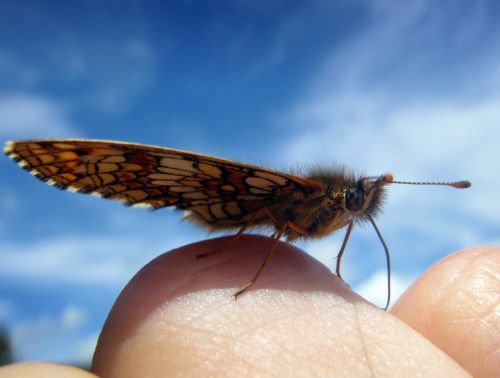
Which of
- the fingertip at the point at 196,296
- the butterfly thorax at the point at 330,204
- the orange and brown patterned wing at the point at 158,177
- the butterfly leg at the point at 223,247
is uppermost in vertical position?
the orange and brown patterned wing at the point at 158,177

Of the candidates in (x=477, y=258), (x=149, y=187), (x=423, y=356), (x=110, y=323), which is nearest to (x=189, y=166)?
(x=149, y=187)

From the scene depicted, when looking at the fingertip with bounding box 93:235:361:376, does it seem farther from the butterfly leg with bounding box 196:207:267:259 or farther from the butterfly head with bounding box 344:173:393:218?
the butterfly head with bounding box 344:173:393:218

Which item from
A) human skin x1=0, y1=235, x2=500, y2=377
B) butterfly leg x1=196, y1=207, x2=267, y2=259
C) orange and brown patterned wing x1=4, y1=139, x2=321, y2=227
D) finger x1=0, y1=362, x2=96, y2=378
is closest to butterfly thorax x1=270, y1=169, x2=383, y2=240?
orange and brown patterned wing x1=4, y1=139, x2=321, y2=227

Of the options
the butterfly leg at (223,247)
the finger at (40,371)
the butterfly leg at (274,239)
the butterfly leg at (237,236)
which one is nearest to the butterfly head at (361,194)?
the butterfly leg at (274,239)

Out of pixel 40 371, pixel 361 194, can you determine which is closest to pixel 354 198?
pixel 361 194

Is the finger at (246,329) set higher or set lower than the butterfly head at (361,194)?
lower

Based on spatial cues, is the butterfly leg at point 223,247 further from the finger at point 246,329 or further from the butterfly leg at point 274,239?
the butterfly leg at point 274,239

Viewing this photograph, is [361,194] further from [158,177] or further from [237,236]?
[158,177]
